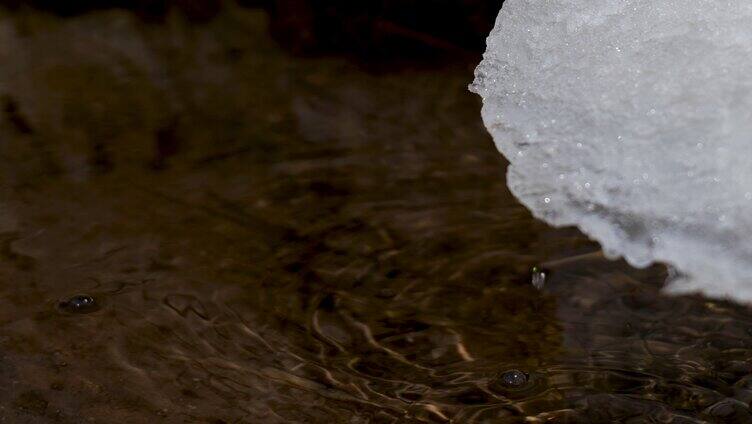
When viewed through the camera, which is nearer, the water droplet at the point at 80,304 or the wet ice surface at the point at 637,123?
the wet ice surface at the point at 637,123

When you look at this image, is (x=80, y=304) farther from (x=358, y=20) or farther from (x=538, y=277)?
(x=358, y=20)

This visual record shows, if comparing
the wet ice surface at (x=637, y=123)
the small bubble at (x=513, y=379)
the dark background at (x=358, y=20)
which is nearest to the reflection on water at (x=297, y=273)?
the small bubble at (x=513, y=379)

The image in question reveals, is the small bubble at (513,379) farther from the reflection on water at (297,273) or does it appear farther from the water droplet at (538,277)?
the water droplet at (538,277)

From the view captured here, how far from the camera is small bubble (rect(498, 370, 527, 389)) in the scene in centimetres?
165

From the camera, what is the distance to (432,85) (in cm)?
306

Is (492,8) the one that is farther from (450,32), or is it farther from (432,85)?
(432,85)

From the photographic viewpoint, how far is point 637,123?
4.84 feet

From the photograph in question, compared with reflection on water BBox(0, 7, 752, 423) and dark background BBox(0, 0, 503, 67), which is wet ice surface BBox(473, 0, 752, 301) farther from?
dark background BBox(0, 0, 503, 67)

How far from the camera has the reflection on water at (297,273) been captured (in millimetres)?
1621

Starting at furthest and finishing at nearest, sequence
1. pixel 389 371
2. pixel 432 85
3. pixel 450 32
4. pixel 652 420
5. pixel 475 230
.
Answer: pixel 450 32
pixel 432 85
pixel 475 230
pixel 389 371
pixel 652 420

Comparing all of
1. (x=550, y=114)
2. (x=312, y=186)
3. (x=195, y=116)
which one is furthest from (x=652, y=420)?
(x=195, y=116)

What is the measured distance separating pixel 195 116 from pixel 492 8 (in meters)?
1.05

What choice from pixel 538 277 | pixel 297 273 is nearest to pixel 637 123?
pixel 538 277

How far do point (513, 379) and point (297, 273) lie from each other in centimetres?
54
